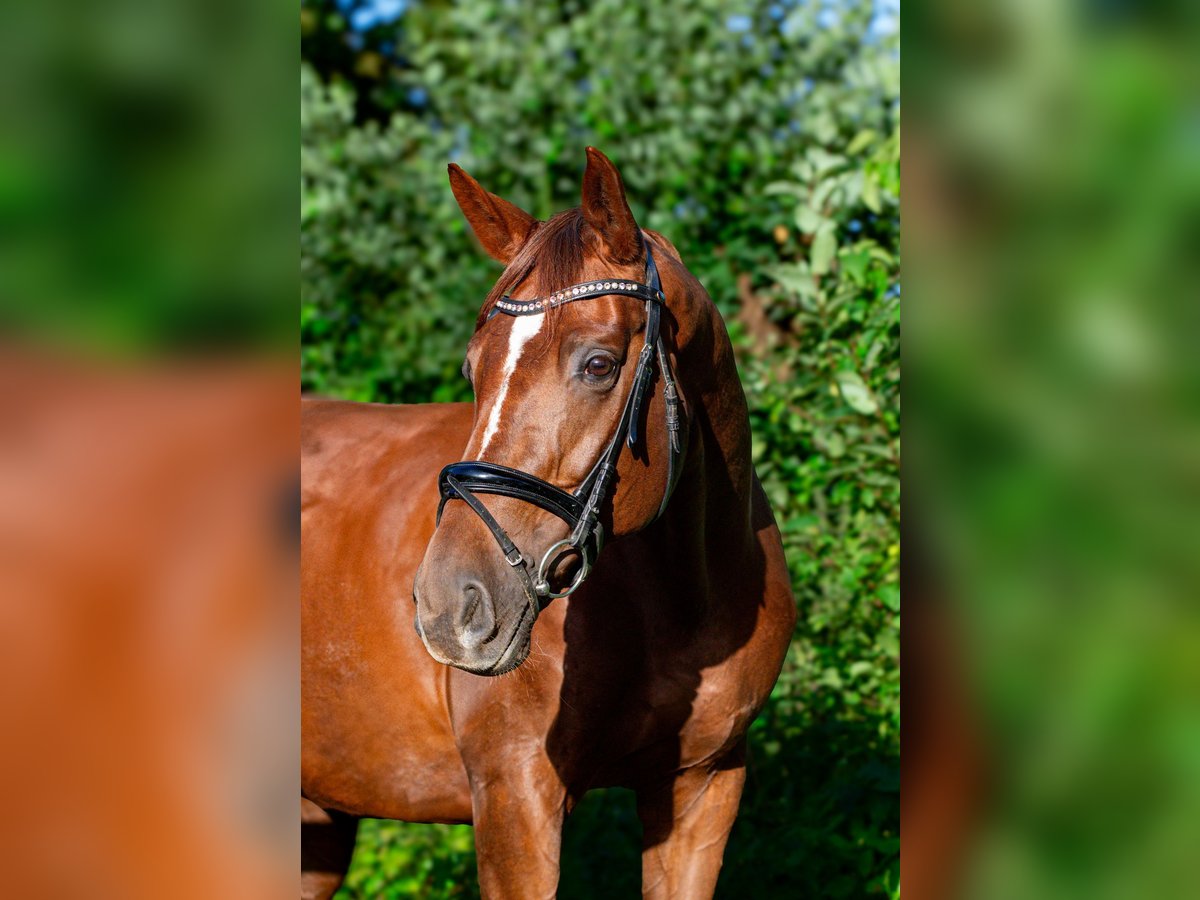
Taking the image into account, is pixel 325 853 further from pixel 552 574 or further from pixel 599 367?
pixel 599 367

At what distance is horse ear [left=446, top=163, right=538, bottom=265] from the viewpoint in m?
2.41

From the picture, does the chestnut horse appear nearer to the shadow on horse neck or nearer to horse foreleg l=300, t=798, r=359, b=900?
the shadow on horse neck

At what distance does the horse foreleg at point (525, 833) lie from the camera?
2469 millimetres

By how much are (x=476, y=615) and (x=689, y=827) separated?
3.88 ft

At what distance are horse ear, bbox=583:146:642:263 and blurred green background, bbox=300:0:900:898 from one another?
4.96 feet

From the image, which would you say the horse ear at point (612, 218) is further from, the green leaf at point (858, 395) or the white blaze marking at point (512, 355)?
the green leaf at point (858, 395)

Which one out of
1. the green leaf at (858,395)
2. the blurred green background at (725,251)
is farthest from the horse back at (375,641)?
the blurred green background at (725,251)

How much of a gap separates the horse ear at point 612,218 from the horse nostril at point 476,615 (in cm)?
65
